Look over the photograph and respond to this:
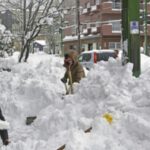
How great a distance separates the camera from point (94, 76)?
809 cm

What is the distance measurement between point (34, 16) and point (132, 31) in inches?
363

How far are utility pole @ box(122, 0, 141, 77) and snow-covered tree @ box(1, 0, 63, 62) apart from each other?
8.36 m

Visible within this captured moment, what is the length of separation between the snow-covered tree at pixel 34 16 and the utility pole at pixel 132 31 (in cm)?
836

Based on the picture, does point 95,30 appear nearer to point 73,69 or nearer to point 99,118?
point 73,69

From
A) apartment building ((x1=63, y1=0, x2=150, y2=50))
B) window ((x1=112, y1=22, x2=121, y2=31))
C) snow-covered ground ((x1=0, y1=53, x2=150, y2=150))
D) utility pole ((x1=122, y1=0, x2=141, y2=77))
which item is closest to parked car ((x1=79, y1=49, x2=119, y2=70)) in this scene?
snow-covered ground ((x1=0, y1=53, x2=150, y2=150))

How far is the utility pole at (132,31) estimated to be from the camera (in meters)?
8.88

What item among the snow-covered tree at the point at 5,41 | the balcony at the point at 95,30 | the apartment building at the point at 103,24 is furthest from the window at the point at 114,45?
the snow-covered tree at the point at 5,41

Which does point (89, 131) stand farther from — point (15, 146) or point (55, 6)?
point (55, 6)

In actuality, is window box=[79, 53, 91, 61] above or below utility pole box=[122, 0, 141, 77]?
below

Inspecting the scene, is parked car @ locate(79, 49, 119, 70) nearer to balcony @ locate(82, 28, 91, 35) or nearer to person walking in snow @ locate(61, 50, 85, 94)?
person walking in snow @ locate(61, 50, 85, 94)

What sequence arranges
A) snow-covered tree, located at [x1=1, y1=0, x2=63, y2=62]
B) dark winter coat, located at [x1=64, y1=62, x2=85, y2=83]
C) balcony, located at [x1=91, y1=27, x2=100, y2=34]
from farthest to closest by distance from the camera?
balcony, located at [x1=91, y1=27, x2=100, y2=34]
snow-covered tree, located at [x1=1, y1=0, x2=63, y2=62]
dark winter coat, located at [x1=64, y1=62, x2=85, y2=83]

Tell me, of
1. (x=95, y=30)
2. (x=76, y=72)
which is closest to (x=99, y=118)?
(x=76, y=72)

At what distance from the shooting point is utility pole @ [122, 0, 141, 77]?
29.1 feet

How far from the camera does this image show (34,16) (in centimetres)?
1766
